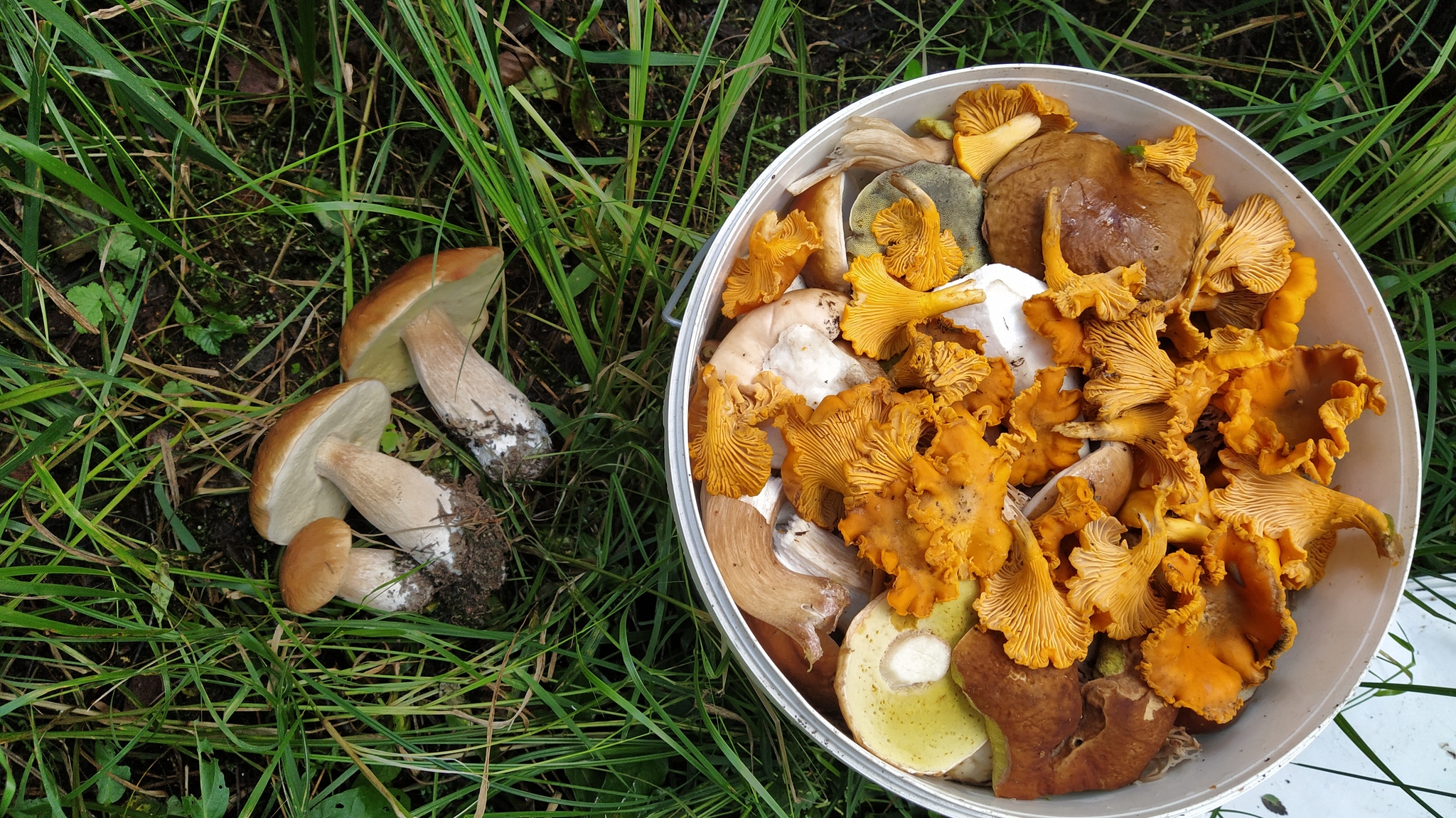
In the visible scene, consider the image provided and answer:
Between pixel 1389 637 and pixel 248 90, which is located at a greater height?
pixel 248 90

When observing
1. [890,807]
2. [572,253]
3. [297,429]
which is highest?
[572,253]

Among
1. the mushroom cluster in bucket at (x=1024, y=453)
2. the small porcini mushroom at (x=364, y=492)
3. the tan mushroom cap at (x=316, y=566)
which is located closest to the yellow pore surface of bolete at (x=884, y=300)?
the mushroom cluster in bucket at (x=1024, y=453)

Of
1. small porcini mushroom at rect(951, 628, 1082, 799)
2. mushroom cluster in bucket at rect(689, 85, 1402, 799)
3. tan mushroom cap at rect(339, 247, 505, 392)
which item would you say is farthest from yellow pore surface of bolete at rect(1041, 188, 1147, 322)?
tan mushroom cap at rect(339, 247, 505, 392)

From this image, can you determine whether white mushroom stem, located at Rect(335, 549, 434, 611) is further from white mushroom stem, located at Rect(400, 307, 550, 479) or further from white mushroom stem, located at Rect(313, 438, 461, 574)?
white mushroom stem, located at Rect(400, 307, 550, 479)

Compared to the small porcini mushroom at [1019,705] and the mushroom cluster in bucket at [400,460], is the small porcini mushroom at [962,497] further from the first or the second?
the mushroom cluster in bucket at [400,460]

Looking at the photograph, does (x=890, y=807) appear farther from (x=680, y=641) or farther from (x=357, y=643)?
(x=357, y=643)

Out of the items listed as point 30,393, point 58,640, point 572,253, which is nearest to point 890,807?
point 572,253

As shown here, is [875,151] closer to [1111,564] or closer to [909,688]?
[1111,564]

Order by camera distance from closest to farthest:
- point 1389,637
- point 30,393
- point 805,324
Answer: point 805,324
point 30,393
point 1389,637
